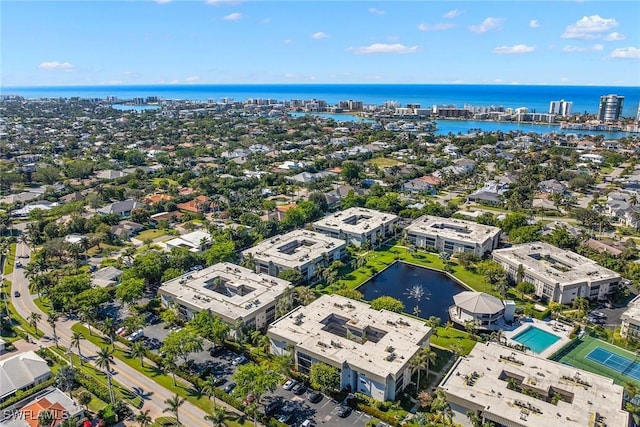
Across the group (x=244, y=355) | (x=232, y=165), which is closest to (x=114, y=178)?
(x=232, y=165)

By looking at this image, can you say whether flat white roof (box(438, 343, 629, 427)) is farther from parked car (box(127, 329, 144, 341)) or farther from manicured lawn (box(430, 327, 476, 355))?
parked car (box(127, 329, 144, 341))

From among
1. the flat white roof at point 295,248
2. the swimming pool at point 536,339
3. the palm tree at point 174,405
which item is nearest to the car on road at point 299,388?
the palm tree at point 174,405

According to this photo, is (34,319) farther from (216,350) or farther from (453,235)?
(453,235)

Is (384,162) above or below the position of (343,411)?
above

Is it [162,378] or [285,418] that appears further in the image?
[162,378]

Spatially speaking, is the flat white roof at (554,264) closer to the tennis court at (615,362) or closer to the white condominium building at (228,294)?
the tennis court at (615,362)

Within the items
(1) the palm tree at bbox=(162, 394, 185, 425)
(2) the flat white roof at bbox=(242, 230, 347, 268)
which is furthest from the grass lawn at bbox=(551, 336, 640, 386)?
(1) the palm tree at bbox=(162, 394, 185, 425)

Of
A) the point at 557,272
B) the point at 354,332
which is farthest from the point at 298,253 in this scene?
the point at 557,272
